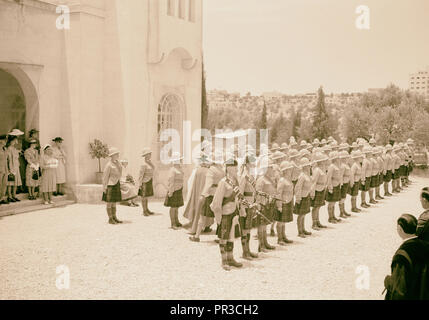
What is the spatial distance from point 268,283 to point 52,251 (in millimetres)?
4121

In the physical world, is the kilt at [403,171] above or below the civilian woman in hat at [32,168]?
below

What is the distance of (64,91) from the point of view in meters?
13.7

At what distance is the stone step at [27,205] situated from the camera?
1166 centimetres

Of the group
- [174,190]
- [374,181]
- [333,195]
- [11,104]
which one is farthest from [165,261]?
[11,104]

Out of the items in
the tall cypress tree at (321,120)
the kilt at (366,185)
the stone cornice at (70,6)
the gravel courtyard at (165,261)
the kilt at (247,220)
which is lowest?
the gravel courtyard at (165,261)

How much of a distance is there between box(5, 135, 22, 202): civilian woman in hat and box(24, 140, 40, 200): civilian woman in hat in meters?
0.35

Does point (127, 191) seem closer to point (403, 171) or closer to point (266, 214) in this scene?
point (266, 214)

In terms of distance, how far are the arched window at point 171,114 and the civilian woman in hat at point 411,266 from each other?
37.7ft

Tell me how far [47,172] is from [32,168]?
15.7 inches

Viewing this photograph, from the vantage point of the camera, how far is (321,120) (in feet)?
110

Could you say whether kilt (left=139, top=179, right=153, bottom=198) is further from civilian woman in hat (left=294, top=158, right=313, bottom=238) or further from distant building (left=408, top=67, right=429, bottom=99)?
distant building (left=408, top=67, right=429, bottom=99)

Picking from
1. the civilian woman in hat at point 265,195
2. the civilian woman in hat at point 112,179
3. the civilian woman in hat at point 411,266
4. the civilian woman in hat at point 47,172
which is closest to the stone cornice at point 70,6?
the civilian woman in hat at point 47,172

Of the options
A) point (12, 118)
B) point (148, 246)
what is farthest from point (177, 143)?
point (148, 246)

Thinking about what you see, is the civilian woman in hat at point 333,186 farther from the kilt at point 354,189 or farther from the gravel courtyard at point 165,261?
the kilt at point 354,189
